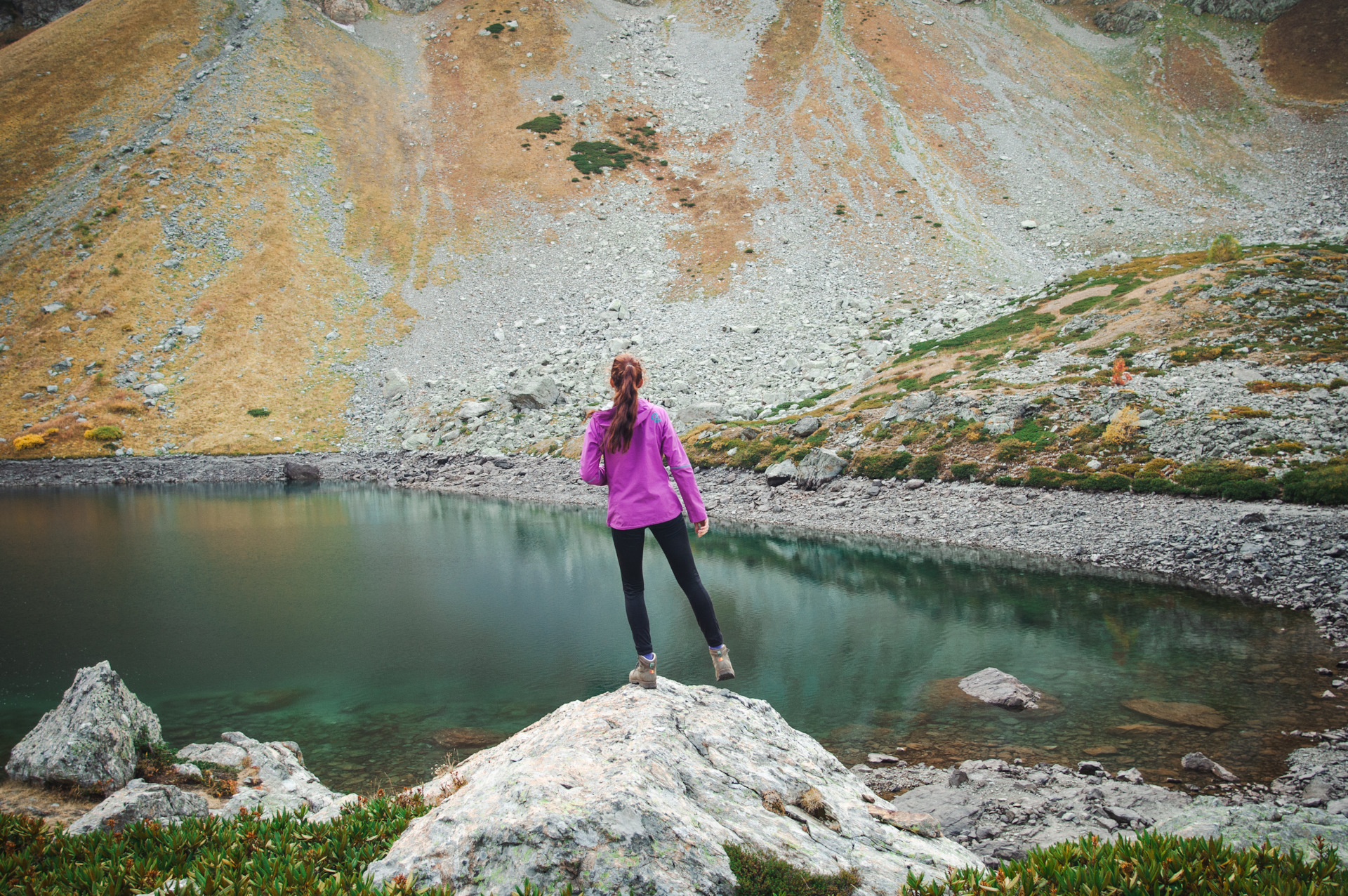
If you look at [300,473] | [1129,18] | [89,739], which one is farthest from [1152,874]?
[1129,18]

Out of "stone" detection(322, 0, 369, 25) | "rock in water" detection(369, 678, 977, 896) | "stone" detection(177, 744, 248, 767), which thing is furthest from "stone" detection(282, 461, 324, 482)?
"stone" detection(322, 0, 369, 25)

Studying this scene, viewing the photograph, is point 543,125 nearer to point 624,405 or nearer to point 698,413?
point 698,413

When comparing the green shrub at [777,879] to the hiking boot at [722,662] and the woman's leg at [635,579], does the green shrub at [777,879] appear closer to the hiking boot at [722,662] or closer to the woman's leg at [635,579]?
the hiking boot at [722,662]

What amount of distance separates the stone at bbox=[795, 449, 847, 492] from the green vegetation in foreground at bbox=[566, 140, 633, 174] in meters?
68.1

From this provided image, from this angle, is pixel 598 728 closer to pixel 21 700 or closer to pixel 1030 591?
pixel 21 700

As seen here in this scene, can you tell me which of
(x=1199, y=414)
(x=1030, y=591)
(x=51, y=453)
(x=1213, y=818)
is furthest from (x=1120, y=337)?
(x=51, y=453)

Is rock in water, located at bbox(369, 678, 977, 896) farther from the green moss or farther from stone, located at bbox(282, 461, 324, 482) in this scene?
the green moss

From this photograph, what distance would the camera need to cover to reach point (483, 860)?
4852 mm

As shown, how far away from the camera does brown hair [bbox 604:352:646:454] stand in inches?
282

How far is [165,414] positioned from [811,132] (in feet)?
275

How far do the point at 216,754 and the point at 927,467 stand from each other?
107 ft

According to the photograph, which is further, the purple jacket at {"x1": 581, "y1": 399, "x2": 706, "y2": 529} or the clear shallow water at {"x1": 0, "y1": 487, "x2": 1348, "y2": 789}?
the clear shallow water at {"x1": 0, "y1": 487, "x2": 1348, "y2": 789}

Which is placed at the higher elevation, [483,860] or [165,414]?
[165,414]

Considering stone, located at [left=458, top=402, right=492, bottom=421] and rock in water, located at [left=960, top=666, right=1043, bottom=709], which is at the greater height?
stone, located at [left=458, top=402, right=492, bottom=421]
